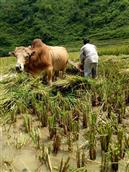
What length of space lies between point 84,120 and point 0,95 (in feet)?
7.51

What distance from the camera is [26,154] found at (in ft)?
18.0

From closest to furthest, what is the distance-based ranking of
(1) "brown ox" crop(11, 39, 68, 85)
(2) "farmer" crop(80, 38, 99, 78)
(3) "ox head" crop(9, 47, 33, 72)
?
1. (3) "ox head" crop(9, 47, 33, 72)
2. (1) "brown ox" crop(11, 39, 68, 85)
3. (2) "farmer" crop(80, 38, 99, 78)

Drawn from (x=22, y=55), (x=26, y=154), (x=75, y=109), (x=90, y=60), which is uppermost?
Result: (x=22, y=55)

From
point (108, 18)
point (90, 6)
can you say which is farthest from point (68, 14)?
point (108, 18)

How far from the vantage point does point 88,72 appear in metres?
9.71

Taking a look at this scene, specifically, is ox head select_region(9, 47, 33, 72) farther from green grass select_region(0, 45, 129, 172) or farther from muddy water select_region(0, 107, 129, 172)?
muddy water select_region(0, 107, 129, 172)

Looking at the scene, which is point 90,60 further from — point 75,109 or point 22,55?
point 75,109

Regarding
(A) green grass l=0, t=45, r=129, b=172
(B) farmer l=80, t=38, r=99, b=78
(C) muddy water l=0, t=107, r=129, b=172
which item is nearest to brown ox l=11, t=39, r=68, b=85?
(A) green grass l=0, t=45, r=129, b=172

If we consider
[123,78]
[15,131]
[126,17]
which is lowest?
[15,131]

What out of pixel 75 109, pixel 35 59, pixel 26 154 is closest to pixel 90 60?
pixel 35 59

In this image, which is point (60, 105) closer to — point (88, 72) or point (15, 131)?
point (15, 131)

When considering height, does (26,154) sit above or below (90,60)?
below

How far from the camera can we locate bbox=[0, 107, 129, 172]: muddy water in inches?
194

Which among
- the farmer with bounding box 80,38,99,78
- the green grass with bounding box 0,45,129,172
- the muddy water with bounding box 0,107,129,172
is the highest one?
the farmer with bounding box 80,38,99,78
